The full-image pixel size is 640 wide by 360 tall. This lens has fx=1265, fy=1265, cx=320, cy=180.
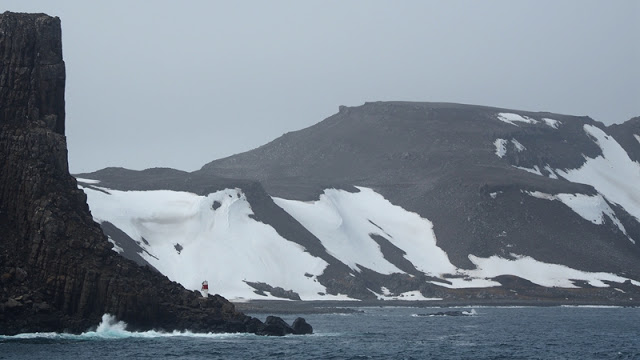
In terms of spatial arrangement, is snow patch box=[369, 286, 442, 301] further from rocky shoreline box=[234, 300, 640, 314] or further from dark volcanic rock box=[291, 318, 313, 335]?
dark volcanic rock box=[291, 318, 313, 335]

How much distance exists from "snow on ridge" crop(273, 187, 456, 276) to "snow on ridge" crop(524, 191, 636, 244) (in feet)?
59.7

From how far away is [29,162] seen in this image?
80.3 meters

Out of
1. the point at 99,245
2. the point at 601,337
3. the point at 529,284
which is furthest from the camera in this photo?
the point at 529,284

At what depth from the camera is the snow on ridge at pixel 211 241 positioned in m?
136

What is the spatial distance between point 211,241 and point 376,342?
213 ft

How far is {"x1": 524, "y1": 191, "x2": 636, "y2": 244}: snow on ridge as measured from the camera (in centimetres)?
17702

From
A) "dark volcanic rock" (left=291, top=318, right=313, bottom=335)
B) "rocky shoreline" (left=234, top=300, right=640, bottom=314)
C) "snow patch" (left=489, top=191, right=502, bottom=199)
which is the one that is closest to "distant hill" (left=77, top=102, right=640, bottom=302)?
"snow patch" (left=489, top=191, right=502, bottom=199)

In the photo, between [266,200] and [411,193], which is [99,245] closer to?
[266,200]

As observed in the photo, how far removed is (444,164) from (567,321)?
8991cm

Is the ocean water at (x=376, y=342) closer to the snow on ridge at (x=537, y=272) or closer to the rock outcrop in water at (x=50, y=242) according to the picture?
the rock outcrop in water at (x=50, y=242)

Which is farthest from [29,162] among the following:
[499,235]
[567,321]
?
[499,235]

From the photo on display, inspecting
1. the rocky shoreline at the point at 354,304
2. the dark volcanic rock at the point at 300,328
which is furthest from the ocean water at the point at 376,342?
the rocky shoreline at the point at 354,304

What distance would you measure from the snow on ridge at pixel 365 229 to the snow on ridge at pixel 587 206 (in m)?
18.2

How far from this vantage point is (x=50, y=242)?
7738 cm
